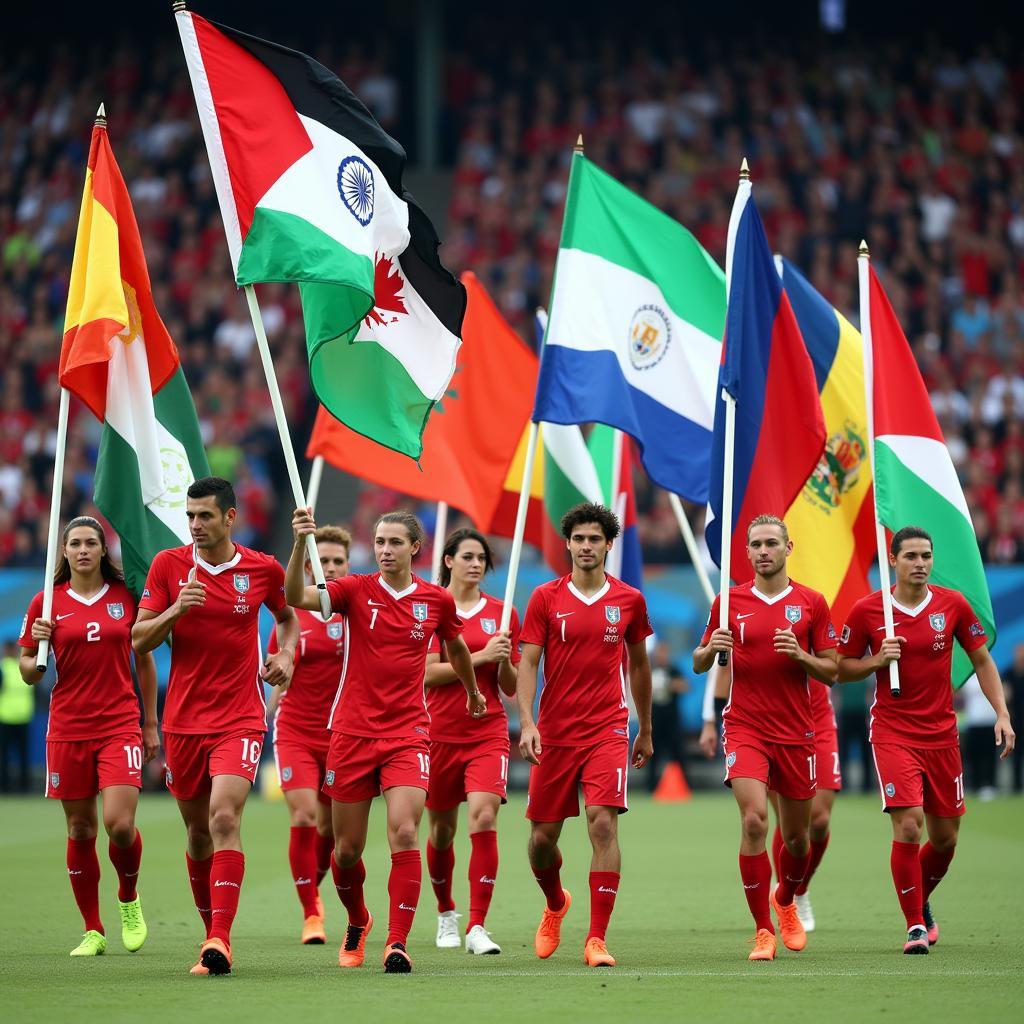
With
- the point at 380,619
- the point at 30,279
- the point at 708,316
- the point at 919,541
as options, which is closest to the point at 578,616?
the point at 380,619

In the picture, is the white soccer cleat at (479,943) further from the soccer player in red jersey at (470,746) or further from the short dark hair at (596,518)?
the short dark hair at (596,518)

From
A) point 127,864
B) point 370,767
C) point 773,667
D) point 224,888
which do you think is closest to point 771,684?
point 773,667

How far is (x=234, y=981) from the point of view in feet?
30.6

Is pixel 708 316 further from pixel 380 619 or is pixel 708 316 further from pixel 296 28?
pixel 296 28

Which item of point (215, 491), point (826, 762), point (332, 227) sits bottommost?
point (826, 762)

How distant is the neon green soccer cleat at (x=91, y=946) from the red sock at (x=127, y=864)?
259 millimetres

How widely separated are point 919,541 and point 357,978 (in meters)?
4.24

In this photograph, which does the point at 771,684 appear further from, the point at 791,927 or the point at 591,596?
the point at 791,927

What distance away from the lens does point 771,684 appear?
35.2ft

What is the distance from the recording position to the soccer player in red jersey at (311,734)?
11.8 meters

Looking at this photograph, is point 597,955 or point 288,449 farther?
point 288,449

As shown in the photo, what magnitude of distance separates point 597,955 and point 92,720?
125 inches

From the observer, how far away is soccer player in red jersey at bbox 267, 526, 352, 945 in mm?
11758

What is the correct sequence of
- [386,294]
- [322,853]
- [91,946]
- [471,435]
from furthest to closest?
[471,435]
[322,853]
[386,294]
[91,946]
